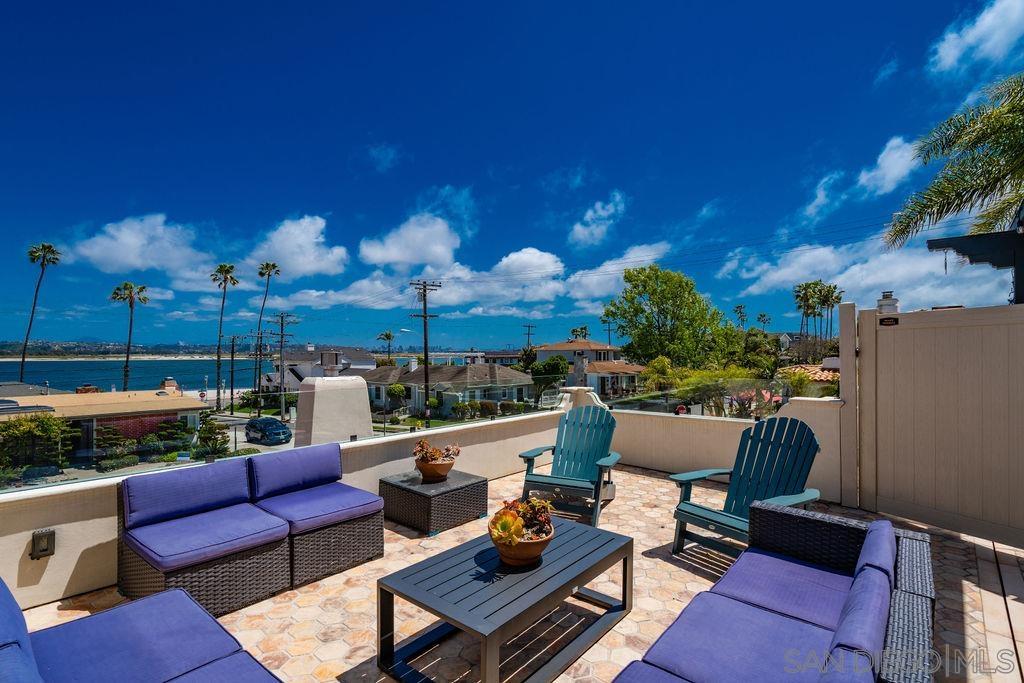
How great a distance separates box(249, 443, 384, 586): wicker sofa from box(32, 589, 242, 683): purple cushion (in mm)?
1049

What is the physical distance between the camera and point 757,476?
3.38m

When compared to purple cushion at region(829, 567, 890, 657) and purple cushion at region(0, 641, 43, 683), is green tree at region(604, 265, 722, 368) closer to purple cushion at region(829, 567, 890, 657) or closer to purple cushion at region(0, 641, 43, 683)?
purple cushion at region(829, 567, 890, 657)

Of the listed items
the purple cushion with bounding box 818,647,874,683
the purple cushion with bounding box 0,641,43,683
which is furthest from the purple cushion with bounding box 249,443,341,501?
the purple cushion with bounding box 818,647,874,683

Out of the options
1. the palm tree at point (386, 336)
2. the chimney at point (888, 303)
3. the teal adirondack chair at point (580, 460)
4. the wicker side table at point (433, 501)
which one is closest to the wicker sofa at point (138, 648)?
the wicker side table at point (433, 501)

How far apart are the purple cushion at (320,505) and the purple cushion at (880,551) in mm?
2724

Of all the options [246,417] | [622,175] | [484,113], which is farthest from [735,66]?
[622,175]

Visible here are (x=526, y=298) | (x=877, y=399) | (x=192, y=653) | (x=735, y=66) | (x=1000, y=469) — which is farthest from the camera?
(x=526, y=298)

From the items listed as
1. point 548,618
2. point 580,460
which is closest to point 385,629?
point 548,618

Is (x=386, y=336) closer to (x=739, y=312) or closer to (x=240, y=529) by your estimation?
(x=739, y=312)

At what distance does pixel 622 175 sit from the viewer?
36.7 metres

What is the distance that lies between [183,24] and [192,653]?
14159 mm

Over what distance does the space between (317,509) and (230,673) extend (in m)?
1.59

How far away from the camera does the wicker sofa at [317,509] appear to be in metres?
2.83

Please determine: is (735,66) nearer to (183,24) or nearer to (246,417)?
(183,24)
